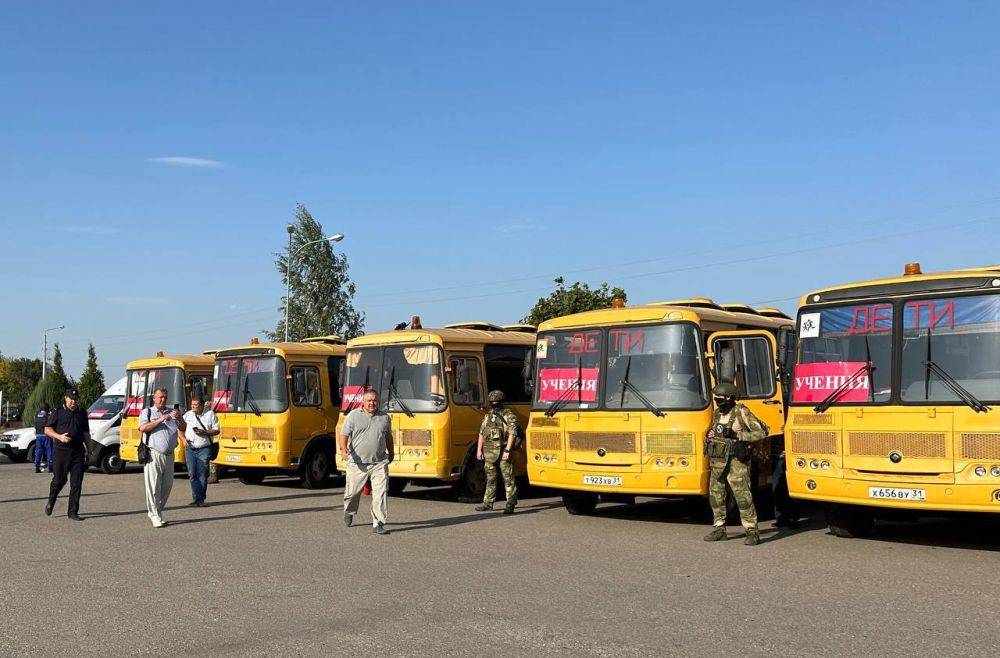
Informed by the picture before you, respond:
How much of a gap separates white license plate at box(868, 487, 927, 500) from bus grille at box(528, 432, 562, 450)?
13.9 feet

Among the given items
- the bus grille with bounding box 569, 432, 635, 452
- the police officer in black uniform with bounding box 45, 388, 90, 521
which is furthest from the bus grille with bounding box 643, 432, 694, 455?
the police officer in black uniform with bounding box 45, 388, 90, 521

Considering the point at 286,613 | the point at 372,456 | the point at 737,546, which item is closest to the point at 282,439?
the point at 372,456

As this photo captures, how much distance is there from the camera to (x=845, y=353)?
1125 cm

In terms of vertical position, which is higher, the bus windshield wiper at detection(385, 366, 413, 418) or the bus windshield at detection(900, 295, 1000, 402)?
the bus windshield at detection(900, 295, 1000, 402)

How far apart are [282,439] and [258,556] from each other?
8.32 metres

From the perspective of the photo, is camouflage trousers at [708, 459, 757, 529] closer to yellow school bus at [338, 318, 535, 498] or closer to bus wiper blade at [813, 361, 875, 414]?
bus wiper blade at [813, 361, 875, 414]

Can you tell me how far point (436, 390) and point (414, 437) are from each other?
2.52ft

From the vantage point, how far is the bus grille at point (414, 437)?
16.0 m

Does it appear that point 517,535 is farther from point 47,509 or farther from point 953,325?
point 47,509

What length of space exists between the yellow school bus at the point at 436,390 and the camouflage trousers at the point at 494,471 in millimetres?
1133

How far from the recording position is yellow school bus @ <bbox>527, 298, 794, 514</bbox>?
12594 millimetres

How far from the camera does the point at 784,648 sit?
6641 millimetres

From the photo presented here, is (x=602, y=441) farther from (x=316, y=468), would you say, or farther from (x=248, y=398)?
(x=248, y=398)

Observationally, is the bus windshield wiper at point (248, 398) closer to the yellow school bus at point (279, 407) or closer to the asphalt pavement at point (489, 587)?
the yellow school bus at point (279, 407)
